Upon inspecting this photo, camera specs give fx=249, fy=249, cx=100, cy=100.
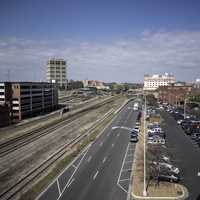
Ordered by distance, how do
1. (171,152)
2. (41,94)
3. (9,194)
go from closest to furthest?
(9,194)
(171,152)
(41,94)

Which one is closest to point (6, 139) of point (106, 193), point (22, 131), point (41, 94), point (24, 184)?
point (22, 131)

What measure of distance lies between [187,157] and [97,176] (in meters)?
16.0

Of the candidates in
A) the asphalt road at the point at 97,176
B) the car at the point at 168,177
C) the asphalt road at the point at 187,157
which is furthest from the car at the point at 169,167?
the asphalt road at the point at 97,176

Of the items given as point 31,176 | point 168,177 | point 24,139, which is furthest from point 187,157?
point 24,139

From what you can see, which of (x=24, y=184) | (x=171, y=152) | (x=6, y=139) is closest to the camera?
(x=24, y=184)

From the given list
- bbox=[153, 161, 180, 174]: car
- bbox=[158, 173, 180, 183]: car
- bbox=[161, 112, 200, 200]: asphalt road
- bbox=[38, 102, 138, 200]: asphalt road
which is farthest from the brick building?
bbox=[158, 173, 180, 183]: car

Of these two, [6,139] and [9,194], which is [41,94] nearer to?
[6,139]

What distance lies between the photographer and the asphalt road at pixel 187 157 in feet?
92.7

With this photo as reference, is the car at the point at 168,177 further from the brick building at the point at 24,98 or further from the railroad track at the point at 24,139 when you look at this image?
the brick building at the point at 24,98

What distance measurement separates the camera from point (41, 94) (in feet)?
316

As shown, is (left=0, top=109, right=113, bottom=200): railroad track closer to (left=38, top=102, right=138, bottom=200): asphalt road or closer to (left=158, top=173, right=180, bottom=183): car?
(left=38, top=102, right=138, bottom=200): asphalt road

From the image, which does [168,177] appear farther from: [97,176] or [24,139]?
[24,139]

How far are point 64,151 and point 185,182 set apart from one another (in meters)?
20.7

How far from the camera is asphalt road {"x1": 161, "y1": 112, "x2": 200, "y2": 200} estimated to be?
28250 millimetres
